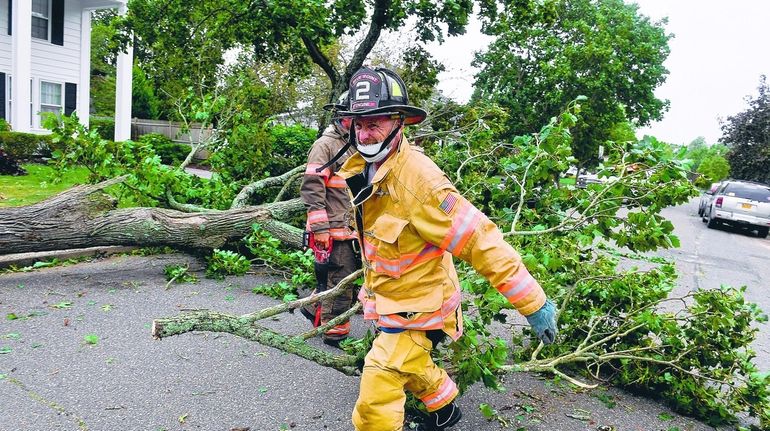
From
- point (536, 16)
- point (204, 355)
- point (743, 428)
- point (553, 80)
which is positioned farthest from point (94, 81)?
point (743, 428)

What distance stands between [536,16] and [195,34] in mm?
5656

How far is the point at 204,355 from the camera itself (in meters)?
4.39

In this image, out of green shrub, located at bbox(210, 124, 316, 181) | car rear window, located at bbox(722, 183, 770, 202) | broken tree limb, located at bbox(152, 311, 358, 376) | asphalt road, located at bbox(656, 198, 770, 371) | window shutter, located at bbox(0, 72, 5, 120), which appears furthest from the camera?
car rear window, located at bbox(722, 183, 770, 202)

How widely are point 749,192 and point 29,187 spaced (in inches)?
794

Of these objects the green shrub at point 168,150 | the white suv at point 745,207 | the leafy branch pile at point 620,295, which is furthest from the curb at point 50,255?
the white suv at point 745,207

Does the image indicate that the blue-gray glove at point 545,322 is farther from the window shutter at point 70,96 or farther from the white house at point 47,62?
the window shutter at point 70,96

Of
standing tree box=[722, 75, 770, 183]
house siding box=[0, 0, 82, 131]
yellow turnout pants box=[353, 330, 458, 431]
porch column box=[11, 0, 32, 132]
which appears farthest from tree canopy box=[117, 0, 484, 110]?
standing tree box=[722, 75, 770, 183]

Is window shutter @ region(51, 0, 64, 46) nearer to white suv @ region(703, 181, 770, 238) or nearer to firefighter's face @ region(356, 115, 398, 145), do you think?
firefighter's face @ region(356, 115, 398, 145)

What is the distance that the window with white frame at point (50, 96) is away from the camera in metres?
19.1

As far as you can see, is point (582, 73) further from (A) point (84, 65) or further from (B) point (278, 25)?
(B) point (278, 25)

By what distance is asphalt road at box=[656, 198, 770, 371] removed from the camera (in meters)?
8.29

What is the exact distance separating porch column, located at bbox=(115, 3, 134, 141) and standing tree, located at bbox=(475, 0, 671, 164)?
62.1 feet

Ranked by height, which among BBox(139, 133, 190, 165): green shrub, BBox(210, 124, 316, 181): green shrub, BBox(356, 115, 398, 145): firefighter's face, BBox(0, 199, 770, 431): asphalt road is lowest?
BBox(0, 199, 770, 431): asphalt road

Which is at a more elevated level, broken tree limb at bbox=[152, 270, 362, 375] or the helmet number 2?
the helmet number 2
